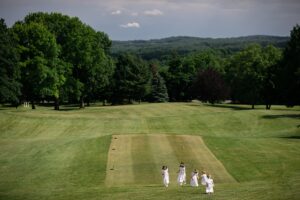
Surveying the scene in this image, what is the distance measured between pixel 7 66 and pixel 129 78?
5352 centimetres

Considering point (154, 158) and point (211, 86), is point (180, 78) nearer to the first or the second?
point (211, 86)

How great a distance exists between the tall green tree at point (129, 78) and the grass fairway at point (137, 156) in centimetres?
4356

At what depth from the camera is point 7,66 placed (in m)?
64.6

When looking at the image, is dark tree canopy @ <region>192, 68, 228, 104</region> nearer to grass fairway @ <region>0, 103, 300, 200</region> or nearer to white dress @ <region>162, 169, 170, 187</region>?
grass fairway @ <region>0, 103, 300, 200</region>

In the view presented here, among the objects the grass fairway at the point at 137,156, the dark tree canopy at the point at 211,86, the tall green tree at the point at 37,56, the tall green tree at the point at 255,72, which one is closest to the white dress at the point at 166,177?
the grass fairway at the point at 137,156

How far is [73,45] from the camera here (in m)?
81.4

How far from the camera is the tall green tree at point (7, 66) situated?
6253 centimetres

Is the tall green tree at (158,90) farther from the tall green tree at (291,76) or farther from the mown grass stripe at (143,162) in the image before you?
the mown grass stripe at (143,162)

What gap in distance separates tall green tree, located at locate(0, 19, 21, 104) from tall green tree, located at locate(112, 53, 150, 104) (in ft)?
→ 161

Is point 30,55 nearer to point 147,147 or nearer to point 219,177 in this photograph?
point 147,147

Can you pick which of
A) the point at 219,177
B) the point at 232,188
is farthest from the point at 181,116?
the point at 232,188

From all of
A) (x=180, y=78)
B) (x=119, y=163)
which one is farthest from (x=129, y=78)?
(x=119, y=163)

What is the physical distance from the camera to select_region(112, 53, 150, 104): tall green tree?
114938 mm

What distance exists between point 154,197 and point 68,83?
58153 millimetres
